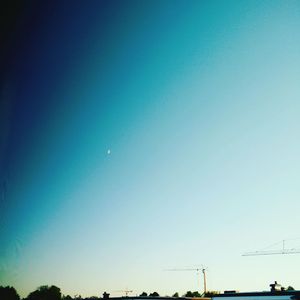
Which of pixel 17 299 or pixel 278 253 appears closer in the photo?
pixel 17 299

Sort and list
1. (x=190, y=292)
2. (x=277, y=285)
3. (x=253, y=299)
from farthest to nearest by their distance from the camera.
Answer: (x=190, y=292), (x=277, y=285), (x=253, y=299)

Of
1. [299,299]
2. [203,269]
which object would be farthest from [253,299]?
[203,269]

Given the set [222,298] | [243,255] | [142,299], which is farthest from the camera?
[243,255]

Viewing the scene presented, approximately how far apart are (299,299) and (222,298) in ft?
34.7

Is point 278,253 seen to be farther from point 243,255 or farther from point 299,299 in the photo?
point 299,299

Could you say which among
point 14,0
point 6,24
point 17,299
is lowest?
point 17,299

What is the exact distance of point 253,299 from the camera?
22953 mm

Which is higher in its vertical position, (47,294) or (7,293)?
(7,293)

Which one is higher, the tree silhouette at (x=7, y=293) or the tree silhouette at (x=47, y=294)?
the tree silhouette at (x=7, y=293)

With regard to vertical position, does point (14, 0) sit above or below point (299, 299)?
above

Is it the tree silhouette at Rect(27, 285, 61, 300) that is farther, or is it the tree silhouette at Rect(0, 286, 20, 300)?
the tree silhouette at Rect(27, 285, 61, 300)

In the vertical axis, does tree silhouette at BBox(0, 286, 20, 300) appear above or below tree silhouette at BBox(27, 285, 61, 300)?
above

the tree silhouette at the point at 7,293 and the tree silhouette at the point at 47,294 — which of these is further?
the tree silhouette at the point at 47,294

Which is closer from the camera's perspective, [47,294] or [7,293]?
[7,293]
